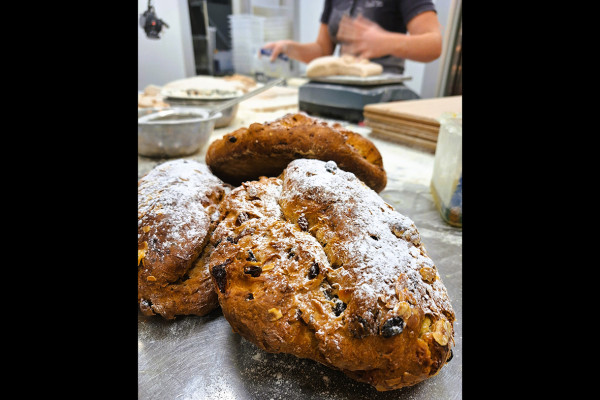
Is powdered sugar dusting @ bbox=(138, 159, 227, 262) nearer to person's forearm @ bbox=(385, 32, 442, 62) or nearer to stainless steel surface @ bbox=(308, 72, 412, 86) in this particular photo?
stainless steel surface @ bbox=(308, 72, 412, 86)

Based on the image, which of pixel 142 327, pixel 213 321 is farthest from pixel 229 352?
pixel 142 327

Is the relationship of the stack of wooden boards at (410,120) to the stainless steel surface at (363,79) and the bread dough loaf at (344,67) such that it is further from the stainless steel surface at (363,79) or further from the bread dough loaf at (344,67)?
the bread dough loaf at (344,67)

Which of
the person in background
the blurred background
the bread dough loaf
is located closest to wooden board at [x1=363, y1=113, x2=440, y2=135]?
the bread dough loaf

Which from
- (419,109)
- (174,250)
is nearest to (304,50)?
(419,109)

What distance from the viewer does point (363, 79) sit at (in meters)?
3.08

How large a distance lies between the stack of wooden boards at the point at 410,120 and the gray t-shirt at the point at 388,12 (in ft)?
2.75

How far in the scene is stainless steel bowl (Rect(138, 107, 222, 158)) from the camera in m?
2.01

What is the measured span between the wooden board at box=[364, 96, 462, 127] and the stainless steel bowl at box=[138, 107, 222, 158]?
1322 mm

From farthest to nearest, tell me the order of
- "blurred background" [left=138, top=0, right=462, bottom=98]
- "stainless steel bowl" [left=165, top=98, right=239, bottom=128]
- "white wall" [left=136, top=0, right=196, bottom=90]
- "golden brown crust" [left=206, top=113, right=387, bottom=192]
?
"white wall" [left=136, top=0, right=196, bottom=90] < "blurred background" [left=138, top=0, right=462, bottom=98] < "stainless steel bowl" [left=165, top=98, right=239, bottom=128] < "golden brown crust" [left=206, top=113, right=387, bottom=192]

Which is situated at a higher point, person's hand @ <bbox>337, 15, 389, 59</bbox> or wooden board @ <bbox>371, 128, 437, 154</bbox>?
person's hand @ <bbox>337, 15, 389, 59</bbox>

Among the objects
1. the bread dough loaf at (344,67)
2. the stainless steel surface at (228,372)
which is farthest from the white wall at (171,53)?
the stainless steel surface at (228,372)

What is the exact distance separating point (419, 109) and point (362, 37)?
1430mm

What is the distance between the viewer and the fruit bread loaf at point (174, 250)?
0.88m

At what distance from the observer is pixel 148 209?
102cm
